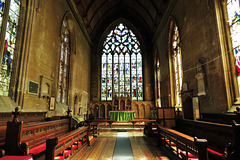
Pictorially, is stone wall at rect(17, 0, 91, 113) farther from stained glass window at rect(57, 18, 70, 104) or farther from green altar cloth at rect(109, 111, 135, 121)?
green altar cloth at rect(109, 111, 135, 121)

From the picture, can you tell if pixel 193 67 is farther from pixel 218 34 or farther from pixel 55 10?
pixel 55 10

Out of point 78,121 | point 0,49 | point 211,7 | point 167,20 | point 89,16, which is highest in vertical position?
point 89,16

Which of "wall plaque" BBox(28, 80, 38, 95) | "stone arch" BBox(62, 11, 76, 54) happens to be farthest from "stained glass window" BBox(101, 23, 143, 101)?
"wall plaque" BBox(28, 80, 38, 95)

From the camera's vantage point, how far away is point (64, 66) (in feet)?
32.9

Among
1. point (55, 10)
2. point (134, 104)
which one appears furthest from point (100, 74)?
point (55, 10)

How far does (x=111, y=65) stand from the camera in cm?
1603

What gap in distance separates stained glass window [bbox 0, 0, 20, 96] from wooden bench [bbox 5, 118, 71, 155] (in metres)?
2.37

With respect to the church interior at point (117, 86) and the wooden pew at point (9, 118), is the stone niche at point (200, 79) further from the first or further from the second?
the wooden pew at point (9, 118)

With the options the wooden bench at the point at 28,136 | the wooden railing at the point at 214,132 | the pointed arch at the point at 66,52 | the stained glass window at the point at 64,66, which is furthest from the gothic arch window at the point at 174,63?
the wooden bench at the point at 28,136

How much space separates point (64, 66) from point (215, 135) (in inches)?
358

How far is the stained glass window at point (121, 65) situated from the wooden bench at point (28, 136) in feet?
36.3

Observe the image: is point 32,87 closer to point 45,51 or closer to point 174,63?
point 45,51

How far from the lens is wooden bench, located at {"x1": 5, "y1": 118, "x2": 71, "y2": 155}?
2.35 meters

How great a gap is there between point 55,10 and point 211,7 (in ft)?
24.1
